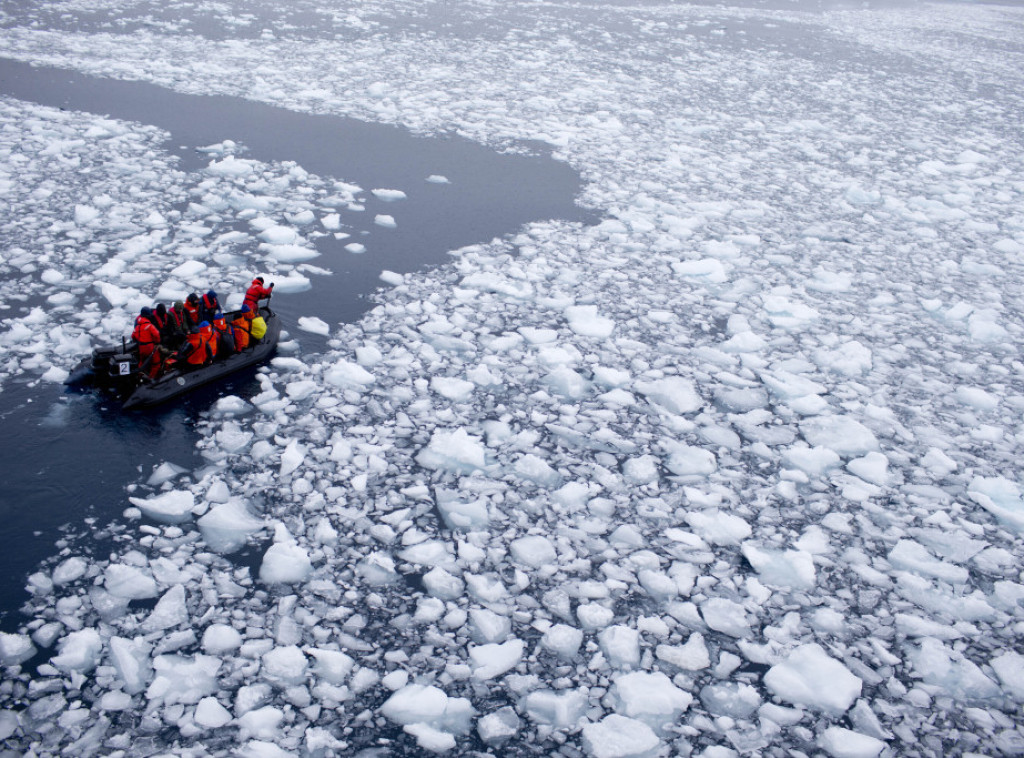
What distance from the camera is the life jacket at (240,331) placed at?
446cm

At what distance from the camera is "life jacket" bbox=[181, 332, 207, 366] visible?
4266 mm

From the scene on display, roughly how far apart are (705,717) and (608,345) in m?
2.74

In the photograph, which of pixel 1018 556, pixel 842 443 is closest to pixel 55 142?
pixel 842 443

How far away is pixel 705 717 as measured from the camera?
2.86 m

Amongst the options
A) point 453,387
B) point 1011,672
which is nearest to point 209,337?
point 453,387

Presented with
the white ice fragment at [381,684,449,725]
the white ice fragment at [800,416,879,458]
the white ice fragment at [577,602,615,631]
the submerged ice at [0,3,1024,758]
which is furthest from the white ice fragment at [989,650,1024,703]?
the white ice fragment at [381,684,449,725]

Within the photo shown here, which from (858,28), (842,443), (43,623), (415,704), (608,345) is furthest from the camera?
(858,28)

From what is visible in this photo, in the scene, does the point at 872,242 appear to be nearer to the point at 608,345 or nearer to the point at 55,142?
the point at 608,345

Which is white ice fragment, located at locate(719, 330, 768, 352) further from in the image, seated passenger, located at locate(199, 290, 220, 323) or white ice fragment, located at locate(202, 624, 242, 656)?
white ice fragment, located at locate(202, 624, 242, 656)

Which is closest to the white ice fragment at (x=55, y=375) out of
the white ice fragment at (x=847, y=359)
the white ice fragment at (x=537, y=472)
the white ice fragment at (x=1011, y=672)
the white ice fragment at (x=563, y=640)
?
the white ice fragment at (x=537, y=472)

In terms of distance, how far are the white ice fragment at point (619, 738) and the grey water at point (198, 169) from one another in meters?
2.31

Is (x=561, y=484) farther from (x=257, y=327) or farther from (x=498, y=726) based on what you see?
(x=257, y=327)

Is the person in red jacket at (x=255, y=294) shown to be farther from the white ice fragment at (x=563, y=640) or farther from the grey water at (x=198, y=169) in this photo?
the white ice fragment at (x=563, y=640)

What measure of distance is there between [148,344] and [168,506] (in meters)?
1.08
